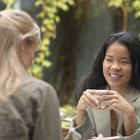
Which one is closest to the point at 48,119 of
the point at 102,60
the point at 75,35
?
the point at 102,60

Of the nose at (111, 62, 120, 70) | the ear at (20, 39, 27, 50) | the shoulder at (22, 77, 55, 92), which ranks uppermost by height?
the ear at (20, 39, 27, 50)

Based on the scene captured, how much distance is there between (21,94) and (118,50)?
0.91m

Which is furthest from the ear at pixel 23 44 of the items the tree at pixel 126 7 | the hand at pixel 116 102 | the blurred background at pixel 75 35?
the blurred background at pixel 75 35

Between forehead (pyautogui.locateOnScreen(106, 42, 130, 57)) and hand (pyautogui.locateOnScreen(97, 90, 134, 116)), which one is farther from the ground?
forehead (pyautogui.locateOnScreen(106, 42, 130, 57))

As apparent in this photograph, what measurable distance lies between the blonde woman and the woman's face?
0.78 metres

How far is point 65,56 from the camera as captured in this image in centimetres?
653

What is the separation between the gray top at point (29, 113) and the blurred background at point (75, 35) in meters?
3.85

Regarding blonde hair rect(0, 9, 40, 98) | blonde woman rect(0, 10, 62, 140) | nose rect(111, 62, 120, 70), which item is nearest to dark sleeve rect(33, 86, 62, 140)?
blonde woman rect(0, 10, 62, 140)

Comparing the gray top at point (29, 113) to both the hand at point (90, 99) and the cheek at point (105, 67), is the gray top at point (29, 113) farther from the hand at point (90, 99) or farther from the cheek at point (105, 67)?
the cheek at point (105, 67)

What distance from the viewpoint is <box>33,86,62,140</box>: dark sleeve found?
1.55 metres

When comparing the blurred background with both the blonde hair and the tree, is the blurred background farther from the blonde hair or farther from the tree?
the blonde hair

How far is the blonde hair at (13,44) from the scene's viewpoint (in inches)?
60.2

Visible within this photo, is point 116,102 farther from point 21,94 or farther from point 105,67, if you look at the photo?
point 21,94

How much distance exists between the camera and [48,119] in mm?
1569
